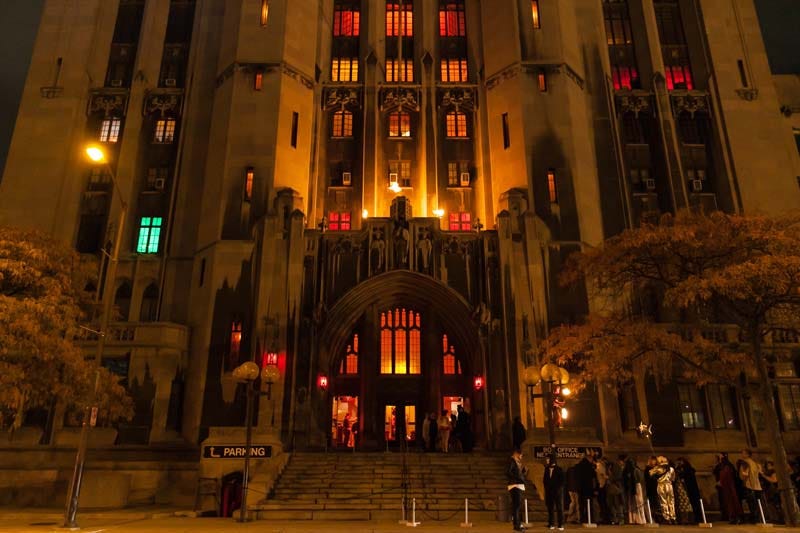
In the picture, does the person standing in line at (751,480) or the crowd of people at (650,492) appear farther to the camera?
the person standing in line at (751,480)

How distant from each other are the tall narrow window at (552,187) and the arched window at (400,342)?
974 cm

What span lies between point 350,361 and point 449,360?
5.35 metres

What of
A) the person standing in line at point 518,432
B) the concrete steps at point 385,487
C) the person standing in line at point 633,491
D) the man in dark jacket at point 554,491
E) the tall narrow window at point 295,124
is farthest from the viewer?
the tall narrow window at point 295,124

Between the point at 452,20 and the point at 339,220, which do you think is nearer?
the point at 339,220

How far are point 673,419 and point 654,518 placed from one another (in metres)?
12.0

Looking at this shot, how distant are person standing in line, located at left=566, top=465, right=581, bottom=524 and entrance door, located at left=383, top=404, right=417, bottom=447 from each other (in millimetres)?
13028

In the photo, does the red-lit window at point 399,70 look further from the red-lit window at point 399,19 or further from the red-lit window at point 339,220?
the red-lit window at point 339,220

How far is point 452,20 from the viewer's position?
1582 inches

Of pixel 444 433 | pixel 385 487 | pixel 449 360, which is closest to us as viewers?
pixel 385 487

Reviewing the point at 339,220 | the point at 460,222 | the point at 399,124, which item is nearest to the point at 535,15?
the point at 399,124

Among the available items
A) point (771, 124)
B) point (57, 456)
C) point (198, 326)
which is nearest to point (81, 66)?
point (198, 326)

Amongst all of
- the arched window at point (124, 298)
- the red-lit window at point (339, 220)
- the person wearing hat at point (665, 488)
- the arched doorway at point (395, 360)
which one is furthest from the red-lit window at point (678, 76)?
the arched window at point (124, 298)

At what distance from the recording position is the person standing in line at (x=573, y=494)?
18203mm

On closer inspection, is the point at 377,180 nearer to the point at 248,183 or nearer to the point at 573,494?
the point at 248,183
